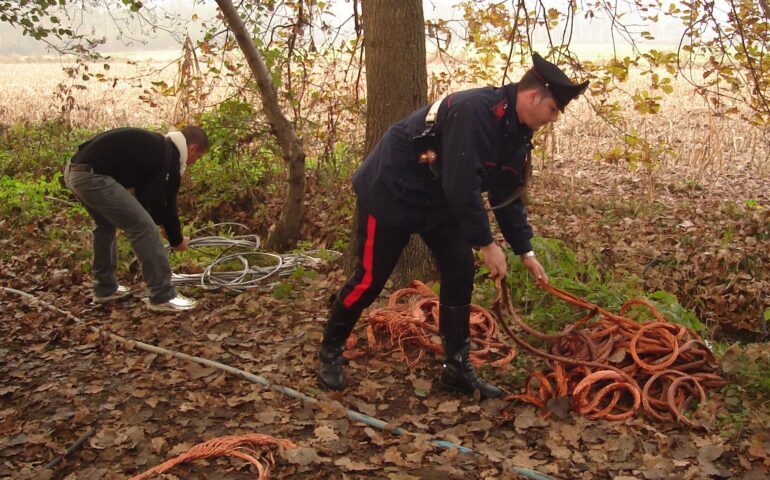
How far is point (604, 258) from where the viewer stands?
7.11 metres

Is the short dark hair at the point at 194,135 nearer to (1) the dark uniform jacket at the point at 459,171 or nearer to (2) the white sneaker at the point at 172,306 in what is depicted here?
(2) the white sneaker at the point at 172,306

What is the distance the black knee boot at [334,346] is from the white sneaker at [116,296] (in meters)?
2.54

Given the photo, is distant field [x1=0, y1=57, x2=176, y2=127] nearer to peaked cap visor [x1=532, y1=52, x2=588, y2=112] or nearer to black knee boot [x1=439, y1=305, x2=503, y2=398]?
black knee boot [x1=439, y1=305, x2=503, y2=398]

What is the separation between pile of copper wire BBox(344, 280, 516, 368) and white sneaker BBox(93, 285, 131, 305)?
235 centimetres

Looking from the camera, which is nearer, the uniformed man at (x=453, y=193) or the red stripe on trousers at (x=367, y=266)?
the uniformed man at (x=453, y=193)

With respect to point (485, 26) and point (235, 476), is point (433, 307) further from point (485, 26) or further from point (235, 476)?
point (485, 26)

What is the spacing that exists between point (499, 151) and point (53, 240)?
640cm

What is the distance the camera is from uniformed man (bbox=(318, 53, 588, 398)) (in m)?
3.22

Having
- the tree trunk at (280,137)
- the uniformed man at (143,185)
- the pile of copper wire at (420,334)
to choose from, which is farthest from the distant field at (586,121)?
the pile of copper wire at (420,334)

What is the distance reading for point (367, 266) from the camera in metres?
3.70

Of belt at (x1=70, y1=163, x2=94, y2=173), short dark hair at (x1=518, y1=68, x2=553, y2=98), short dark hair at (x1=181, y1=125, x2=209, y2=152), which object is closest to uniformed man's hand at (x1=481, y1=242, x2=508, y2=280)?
short dark hair at (x1=518, y1=68, x2=553, y2=98)

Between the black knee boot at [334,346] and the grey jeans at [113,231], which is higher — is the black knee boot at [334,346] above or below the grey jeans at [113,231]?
below

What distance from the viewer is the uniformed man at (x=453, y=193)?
322 centimetres

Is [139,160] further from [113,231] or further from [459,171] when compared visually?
[459,171]
